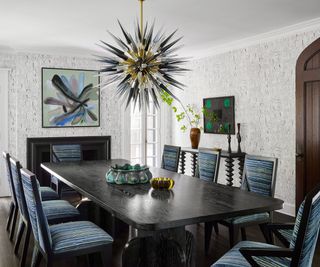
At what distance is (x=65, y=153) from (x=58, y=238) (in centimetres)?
278

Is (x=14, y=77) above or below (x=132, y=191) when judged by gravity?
above

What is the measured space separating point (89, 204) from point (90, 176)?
0.50 m

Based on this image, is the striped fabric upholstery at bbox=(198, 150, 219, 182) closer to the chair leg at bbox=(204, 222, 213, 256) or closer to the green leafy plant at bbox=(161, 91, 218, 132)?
the chair leg at bbox=(204, 222, 213, 256)

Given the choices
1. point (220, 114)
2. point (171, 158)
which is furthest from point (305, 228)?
point (220, 114)

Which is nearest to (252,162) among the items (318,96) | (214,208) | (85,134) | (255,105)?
(214,208)

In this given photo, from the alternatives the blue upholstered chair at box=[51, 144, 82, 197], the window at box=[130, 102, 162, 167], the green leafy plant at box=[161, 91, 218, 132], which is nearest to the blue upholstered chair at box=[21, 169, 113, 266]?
the blue upholstered chair at box=[51, 144, 82, 197]

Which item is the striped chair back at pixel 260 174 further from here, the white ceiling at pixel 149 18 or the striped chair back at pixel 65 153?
the striped chair back at pixel 65 153

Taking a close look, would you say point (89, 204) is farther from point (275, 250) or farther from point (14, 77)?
point (14, 77)

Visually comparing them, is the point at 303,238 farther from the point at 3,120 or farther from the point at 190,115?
the point at 3,120

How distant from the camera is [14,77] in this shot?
624 cm

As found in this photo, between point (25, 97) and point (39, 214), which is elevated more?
point (25, 97)

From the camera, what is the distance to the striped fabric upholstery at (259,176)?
337cm

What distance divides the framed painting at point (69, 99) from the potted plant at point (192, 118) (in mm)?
1341

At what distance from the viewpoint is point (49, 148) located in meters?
6.38
